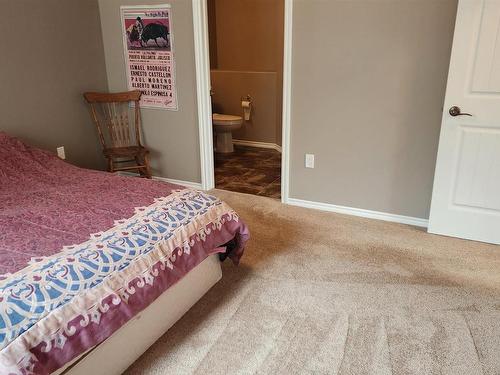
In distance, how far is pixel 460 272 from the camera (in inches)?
94.5

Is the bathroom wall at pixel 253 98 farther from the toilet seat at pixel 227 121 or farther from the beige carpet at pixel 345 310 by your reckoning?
the beige carpet at pixel 345 310

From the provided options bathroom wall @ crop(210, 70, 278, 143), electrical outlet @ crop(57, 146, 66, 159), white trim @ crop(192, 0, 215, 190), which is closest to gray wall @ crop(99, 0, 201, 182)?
white trim @ crop(192, 0, 215, 190)

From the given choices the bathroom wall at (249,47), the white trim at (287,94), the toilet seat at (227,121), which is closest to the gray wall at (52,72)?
the toilet seat at (227,121)

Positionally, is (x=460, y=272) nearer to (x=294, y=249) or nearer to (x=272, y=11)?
(x=294, y=249)

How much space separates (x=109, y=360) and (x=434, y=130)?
2.48m

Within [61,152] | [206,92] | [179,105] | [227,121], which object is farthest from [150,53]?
[227,121]

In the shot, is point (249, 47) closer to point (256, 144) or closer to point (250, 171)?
point (256, 144)

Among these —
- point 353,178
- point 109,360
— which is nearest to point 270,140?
point 353,178

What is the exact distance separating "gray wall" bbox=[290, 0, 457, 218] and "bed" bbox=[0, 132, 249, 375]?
4.26 feet

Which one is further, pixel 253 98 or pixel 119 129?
pixel 253 98

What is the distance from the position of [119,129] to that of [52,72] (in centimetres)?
76

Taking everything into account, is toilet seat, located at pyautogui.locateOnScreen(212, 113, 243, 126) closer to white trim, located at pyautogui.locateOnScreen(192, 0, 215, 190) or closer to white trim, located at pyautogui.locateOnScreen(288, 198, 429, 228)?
white trim, located at pyautogui.locateOnScreen(192, 0, 215, 190)

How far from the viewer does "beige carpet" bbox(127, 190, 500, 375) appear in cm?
172

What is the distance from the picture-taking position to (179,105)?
12.0ft
